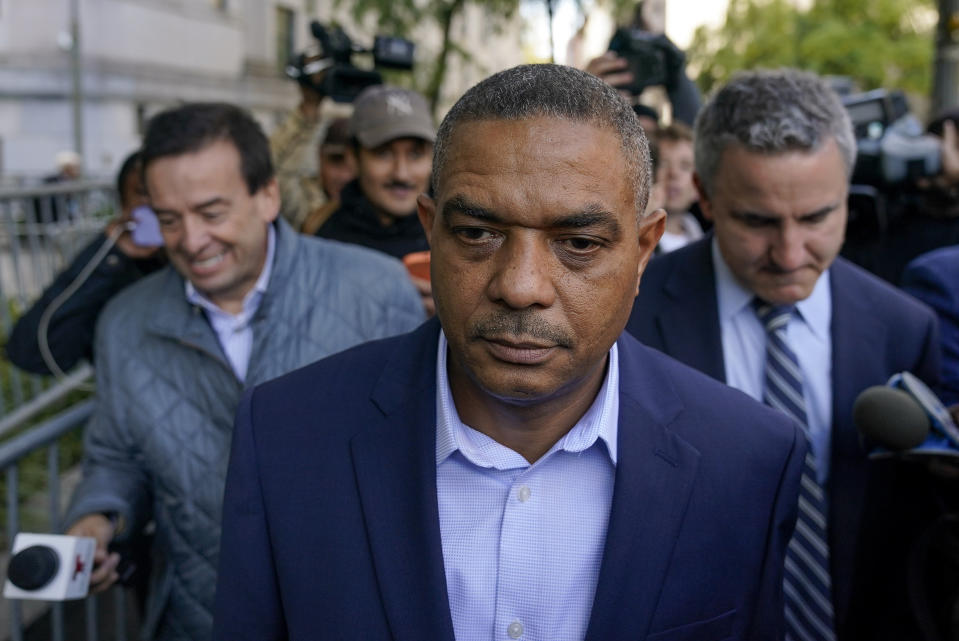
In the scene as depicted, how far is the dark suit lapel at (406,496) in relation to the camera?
1.62 m

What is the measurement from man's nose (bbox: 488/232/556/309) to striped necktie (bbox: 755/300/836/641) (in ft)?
3.58

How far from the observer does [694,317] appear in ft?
8.32

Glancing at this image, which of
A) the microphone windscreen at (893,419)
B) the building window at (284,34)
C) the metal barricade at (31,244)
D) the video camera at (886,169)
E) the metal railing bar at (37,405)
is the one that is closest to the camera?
the microphone windscreen at (893,419)

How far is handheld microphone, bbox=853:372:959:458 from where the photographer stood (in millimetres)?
2078

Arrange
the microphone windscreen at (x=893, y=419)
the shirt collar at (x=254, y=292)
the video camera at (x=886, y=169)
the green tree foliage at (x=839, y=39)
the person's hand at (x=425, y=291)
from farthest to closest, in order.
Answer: the green tree foliage at (x=839, y=39), the video camera at (x=886, y=169), the person's hand at (x=425, y=291), the shirt collar at (x=254, y=292), the microphone windscreen at (x=893, y=419)

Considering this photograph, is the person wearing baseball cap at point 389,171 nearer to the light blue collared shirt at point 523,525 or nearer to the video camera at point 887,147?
the video camera at point 887,147

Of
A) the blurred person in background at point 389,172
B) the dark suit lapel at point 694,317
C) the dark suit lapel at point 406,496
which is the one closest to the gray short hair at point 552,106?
the dark suit lapel at point 406,496

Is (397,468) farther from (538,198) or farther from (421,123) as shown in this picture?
(421,123)

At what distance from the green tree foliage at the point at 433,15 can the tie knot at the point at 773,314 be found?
6117 millimetres

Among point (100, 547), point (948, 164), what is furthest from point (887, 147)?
point (100, 547)

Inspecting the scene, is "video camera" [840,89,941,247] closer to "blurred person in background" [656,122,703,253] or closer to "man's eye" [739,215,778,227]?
"blurred person in background" [656,122,703,253]

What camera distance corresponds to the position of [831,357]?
2500 mm

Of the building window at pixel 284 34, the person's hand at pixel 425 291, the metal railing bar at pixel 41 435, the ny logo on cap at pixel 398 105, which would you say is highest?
the building window at pixel 284 34

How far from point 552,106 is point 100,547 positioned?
171 centimetres
